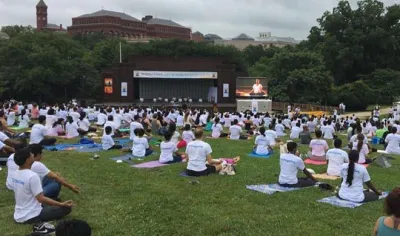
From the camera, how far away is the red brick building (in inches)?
4301

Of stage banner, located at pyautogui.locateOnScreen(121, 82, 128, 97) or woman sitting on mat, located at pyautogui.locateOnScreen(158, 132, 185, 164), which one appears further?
stage banner, located at pyautogui.locateOnScreen(121, 82, 128, 97)

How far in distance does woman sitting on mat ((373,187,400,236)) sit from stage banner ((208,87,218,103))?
4382 centimetres

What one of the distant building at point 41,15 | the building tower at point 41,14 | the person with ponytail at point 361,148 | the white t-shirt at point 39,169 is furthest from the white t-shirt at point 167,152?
the building tower at point 41,14

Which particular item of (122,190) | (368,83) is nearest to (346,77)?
(368,83)

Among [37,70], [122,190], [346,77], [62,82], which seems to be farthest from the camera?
[346,77]

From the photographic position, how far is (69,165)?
1208cm

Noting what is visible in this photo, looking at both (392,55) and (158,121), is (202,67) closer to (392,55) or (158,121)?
(158,121)

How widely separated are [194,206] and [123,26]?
111355 millimetres

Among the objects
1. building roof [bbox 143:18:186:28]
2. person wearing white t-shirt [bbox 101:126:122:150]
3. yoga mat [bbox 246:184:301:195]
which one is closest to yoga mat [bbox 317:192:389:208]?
yoga mat [bbox 246:184:301:195]

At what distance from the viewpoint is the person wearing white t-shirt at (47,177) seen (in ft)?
24.6

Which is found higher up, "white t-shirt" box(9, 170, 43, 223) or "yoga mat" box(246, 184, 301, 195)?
"white t-shirt" box(9, 170, 43, 223)

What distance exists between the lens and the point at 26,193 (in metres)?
6.58

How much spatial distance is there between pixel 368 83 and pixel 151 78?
30.6 metres

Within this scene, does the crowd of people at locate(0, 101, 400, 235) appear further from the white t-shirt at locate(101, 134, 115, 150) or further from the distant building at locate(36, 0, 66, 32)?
the distant building at locate(36, 0, 66, 32)
